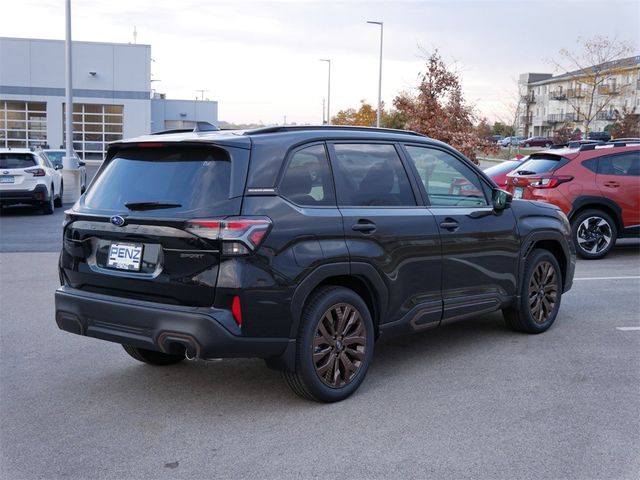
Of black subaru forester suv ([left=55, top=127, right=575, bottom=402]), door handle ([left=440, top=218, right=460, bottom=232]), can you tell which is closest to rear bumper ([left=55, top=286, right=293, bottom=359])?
black subaru forester suv ([left=55, top=127, right=575, bottom=402])

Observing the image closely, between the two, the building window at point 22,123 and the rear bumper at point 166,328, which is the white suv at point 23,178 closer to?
the rear bumper at point 166,328

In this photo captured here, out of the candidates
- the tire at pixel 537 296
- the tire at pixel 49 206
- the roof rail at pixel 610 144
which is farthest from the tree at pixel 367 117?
the tire at pixel 537 296

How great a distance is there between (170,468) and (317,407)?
4.02 ft

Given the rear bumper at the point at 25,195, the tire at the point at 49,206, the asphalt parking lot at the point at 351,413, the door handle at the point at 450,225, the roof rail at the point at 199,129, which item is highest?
the roof rail at the point at 199,129

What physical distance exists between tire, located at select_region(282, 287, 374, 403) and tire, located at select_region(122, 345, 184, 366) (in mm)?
1349

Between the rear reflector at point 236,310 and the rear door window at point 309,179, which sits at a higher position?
the rear door window at point 309,179

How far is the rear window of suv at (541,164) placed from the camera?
11695 millimetres

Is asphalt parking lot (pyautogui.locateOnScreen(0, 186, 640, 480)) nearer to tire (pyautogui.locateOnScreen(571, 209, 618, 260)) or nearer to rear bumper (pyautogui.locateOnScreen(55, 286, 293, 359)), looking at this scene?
rear bumper (pyautogui.locateOnScreen(55, 286, 293, 359))

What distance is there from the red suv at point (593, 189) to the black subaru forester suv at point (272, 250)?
593 centimetres

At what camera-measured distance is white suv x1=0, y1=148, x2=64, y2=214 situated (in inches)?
688

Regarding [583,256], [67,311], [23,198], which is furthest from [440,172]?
[23,198]

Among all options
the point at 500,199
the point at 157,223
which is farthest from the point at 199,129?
the point at 500,199

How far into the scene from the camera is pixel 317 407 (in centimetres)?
500

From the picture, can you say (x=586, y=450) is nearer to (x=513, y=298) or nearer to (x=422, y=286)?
(x=422, y=286)
